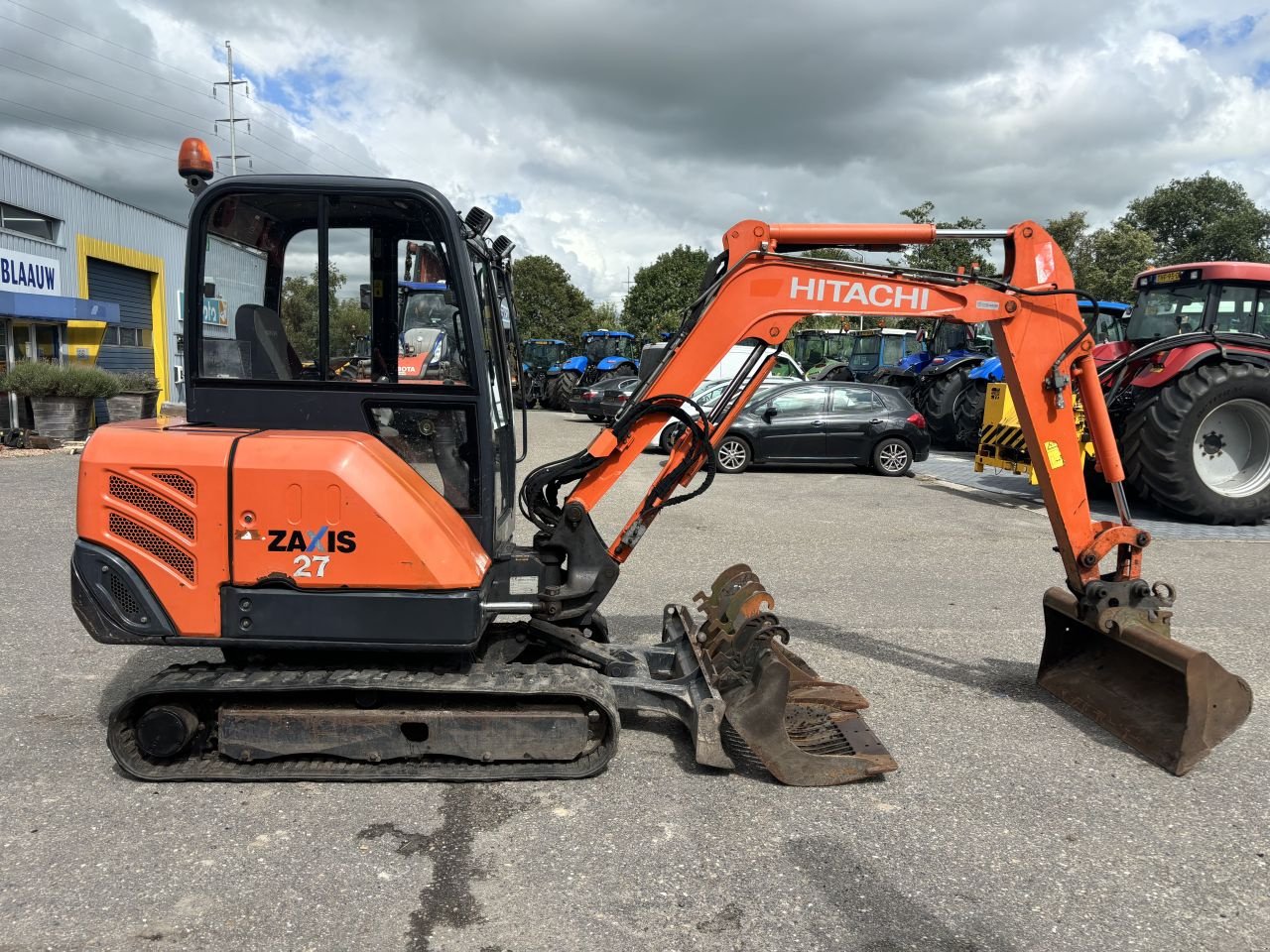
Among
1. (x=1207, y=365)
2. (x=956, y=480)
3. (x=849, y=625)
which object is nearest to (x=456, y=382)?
(x=849, y=625)

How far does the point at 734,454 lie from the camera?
13977mm

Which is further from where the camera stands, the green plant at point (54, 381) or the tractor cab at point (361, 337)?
the green plant at point (54, 381)

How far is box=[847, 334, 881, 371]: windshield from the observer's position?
1013 inches

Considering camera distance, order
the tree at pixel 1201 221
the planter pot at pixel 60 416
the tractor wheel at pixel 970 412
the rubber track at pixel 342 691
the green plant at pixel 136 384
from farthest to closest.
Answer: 1. the tree at pixel 1201 221
2. the green plant at pixel 136 384
3. the planter pot at pixel 60 416
4. the tractor wheel at pixel 970 412
5. the rubber track at pixel 342 691

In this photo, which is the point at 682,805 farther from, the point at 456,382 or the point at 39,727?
the point at 39,727

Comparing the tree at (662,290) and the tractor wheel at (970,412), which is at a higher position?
the tree at (662,290)

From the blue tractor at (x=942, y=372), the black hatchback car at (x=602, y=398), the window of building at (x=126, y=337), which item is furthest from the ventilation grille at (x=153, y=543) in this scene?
the window of building at (x=126, y=337)

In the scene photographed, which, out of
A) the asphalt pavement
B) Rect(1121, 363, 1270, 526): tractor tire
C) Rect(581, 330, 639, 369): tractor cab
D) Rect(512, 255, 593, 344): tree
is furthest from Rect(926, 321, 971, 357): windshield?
Rect(512, 255, 593, 344): tree

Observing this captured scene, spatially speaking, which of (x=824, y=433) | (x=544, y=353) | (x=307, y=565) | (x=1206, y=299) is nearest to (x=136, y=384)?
(x=824, y=433)

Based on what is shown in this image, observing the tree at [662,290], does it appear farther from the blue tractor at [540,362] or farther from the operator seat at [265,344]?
the operator seat at [265,344]

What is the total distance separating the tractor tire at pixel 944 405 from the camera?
17.5 meters

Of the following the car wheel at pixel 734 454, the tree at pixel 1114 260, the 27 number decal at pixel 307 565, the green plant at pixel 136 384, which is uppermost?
the tree at pixel 1114 260

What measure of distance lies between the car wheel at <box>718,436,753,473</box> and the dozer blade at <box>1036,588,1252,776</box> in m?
8.87

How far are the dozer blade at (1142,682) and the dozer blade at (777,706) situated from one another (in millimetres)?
1369
